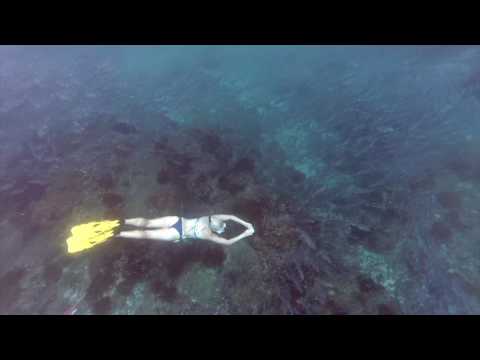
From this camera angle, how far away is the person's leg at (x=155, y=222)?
566 cm

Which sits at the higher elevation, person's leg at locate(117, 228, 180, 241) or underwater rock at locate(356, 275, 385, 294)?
person's leg at locate(117, 228, 180, 241)

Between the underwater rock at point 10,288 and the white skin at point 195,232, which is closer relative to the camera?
the underwater rock at point 10,288

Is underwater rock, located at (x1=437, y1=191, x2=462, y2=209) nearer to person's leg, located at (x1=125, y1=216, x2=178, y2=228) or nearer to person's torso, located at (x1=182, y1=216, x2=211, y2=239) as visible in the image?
person's torso, located at (x1=182, y1=216, x2=211, y2=239)

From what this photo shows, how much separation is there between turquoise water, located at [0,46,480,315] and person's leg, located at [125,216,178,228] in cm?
42

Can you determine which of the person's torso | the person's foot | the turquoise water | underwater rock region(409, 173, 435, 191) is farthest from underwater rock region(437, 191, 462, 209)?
the person's foot

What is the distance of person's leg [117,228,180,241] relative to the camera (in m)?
5.47

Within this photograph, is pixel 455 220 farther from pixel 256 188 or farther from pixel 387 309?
pixel 256 188

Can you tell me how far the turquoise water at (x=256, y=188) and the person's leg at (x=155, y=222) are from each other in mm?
418

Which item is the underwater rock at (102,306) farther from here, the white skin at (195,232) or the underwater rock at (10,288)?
the underwater rock at (10,288)

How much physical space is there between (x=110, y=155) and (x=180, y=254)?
14.1ft

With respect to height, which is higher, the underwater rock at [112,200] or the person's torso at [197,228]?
the underwater rock at [112,200]

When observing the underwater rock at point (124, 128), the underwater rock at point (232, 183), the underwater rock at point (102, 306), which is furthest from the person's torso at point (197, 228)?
the underwater rock at point (124, 128)

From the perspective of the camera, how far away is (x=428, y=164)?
736 cm
